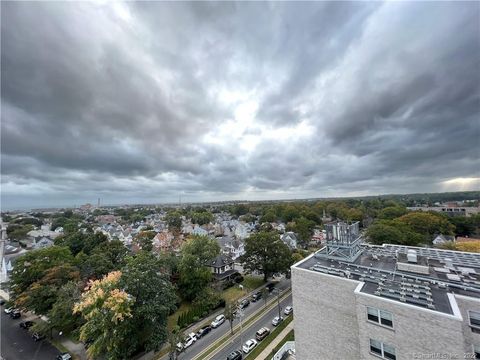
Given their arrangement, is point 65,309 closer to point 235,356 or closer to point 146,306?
point 146,306

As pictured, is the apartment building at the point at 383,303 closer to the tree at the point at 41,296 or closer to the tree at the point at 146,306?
the tree at the point at 146,306

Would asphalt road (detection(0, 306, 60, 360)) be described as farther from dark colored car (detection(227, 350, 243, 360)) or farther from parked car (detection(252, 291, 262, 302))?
parked car (detection(252, 291, 262, 302))

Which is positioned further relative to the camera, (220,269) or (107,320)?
(220,269)

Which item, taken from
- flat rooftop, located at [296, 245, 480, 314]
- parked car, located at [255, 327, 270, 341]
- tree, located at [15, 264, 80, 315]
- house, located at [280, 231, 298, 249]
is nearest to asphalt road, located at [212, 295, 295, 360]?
parked car, located at [255, 327, 270, 341]

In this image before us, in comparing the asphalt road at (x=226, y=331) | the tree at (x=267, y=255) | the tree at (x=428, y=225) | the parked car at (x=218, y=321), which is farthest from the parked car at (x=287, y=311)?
the tree at (x=428, y=225)

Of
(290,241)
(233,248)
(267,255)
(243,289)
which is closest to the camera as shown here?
(243,289)

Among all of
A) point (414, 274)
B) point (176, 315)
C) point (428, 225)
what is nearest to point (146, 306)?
point (176, 315)
